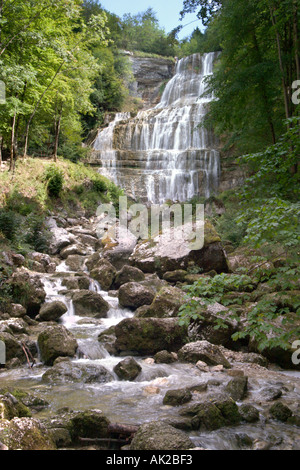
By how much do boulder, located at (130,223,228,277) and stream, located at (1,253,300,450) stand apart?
178 inches

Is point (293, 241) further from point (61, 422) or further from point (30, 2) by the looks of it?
point (30, 2)

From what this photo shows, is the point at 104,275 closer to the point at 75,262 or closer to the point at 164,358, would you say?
the point at 75,262

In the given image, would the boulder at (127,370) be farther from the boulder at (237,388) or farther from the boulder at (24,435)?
the boulder at (24,435)

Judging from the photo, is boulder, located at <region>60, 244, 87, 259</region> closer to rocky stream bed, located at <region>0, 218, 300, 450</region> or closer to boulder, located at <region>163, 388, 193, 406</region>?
rocky stream bed, located at <region>0, 218, 300, 450</region>

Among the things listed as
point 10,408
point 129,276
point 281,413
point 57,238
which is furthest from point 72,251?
point 281,413

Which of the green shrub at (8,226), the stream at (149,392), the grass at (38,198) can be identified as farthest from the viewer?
the grass at (38,198)

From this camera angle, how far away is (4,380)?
534 centimetres

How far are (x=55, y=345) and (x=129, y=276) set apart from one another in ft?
15.7

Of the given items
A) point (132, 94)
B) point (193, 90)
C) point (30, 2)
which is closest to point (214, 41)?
point (30, 2)

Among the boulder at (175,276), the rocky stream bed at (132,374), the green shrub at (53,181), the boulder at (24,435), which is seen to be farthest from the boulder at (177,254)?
the boulder at (24,435)

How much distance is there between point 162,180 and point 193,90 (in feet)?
47.6

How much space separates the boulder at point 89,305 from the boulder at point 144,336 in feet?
6.99

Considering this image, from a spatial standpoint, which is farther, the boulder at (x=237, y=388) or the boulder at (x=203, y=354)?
the boulder at (x=203, y=354)

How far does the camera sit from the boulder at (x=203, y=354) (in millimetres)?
6152
